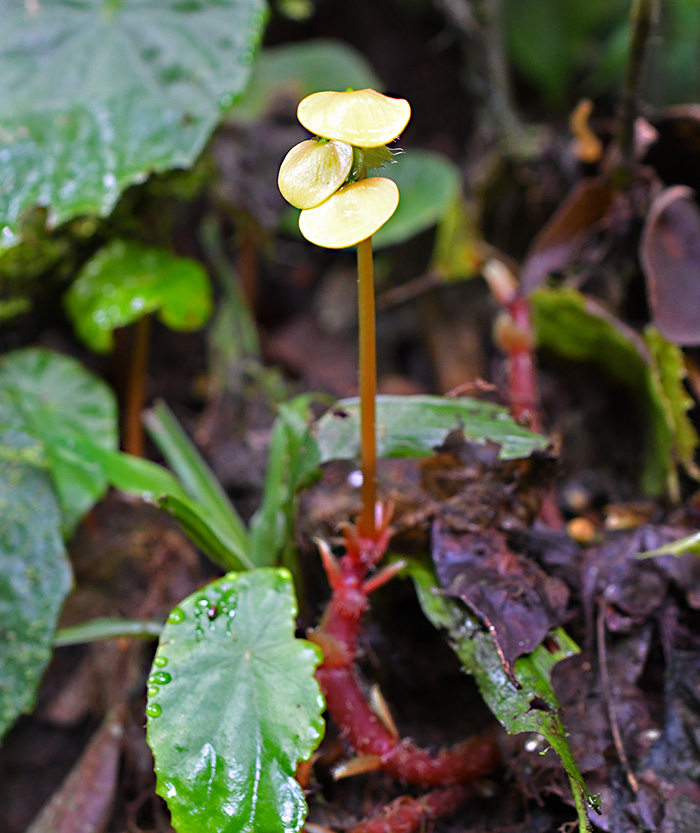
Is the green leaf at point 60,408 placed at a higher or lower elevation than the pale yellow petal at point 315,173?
lower

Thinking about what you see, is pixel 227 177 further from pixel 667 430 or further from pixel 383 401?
pixel 667 430

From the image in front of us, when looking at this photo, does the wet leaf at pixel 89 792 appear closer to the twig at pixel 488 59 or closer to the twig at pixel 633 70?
the twig at pixel 633 70

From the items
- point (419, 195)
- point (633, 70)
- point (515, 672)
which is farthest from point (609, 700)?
point (419, 195)

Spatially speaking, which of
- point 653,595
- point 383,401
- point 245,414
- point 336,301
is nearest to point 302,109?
point 383,401

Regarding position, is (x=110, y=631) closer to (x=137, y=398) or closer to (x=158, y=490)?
(x=158, y=490)

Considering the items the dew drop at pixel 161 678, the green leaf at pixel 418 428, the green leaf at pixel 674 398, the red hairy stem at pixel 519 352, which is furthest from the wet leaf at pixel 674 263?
the dew drop at pixel 161 678

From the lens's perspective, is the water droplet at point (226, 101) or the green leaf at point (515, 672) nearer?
the green leaf at point (515, 672)
